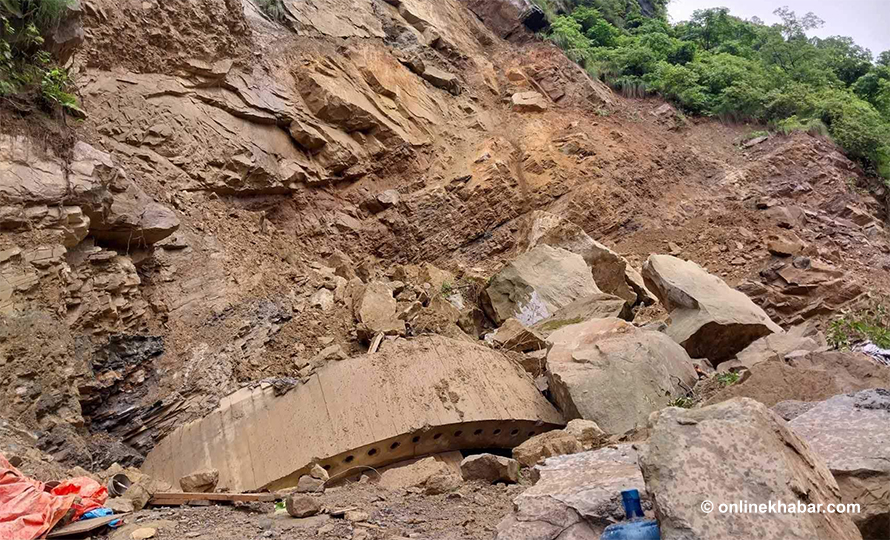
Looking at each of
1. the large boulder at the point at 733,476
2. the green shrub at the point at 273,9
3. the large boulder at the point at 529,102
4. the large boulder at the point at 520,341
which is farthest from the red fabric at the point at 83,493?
the large boulder at the point at 529,102

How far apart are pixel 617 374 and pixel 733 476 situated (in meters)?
3.86

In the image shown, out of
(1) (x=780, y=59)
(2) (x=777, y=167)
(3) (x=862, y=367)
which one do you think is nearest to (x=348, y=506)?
(3) (x=862, y=367)

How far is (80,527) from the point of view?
3.12m

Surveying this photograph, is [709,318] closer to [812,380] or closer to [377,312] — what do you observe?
[812,380]

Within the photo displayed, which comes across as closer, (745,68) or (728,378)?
(728,378)

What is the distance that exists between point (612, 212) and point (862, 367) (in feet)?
25.9

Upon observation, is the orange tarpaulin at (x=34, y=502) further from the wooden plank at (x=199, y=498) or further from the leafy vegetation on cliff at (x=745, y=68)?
the leafy vegetation on cliff at (x=745, y=68)

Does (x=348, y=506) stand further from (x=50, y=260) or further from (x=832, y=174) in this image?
(x=832, y=174)

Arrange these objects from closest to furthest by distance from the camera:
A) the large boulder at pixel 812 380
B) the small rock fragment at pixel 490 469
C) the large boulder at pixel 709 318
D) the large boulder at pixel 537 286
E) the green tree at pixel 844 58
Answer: the small rock fragment at pixel 490 469 < the large boulder at pixel 812 380 < the large boulder at pixel 709 318 < the large boulder at pixel 537 286 < the green tree at pixel 844 58

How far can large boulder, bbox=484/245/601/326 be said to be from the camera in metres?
8.35

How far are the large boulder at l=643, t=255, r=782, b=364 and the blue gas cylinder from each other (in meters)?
4.94

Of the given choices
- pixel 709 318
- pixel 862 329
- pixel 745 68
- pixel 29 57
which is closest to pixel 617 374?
pixel 709 318

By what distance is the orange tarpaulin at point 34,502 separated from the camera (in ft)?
9.64

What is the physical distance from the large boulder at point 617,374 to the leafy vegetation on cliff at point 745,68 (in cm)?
1110
